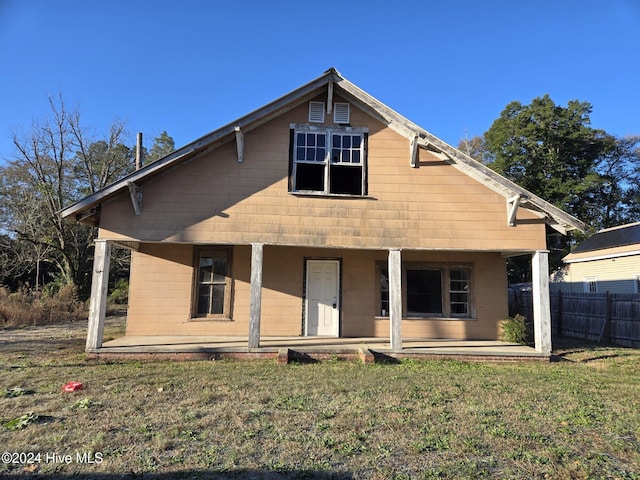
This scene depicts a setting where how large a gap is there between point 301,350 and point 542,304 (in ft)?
17.5

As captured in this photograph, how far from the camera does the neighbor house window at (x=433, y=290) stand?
10.9 meters

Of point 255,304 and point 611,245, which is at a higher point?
point 611,245

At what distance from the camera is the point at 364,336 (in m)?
10.6

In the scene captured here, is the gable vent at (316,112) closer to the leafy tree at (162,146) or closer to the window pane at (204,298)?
the window pane at (204,298)

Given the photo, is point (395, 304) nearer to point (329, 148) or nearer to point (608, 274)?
point (329, 148)

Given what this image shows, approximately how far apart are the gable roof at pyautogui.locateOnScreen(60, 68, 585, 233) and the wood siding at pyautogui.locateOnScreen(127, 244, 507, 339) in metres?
2.07

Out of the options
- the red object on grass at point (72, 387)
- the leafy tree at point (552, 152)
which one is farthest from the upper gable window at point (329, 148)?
the leafy tree at point (552, 152)

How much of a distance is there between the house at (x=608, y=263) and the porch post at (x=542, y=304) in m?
13.4

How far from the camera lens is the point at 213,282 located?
1059 centimetres

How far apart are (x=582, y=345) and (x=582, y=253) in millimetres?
13186

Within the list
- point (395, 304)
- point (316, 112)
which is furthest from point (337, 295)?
point (316, 112)

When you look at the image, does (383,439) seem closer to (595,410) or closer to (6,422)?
(595,410)

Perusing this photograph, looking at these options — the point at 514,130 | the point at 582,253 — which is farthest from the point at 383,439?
the point at 514,130

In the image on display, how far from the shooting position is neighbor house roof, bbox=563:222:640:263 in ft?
62.5
